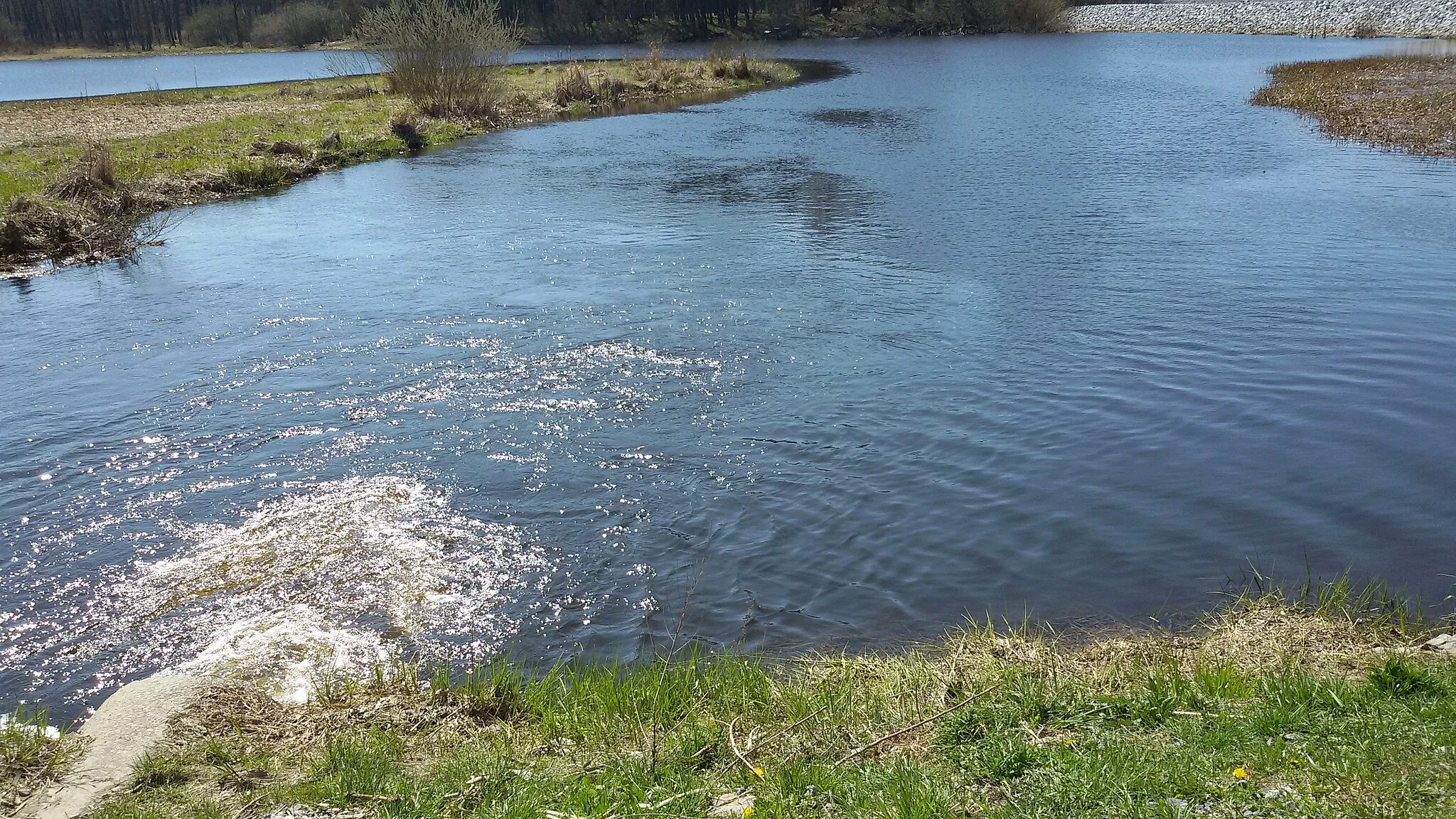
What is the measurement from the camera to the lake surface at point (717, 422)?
721 cm

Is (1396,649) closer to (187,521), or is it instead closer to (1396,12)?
(187,521)

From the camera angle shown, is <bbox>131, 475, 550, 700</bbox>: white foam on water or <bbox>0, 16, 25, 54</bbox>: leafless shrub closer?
<bbox>131, 475, 550, 700</bbox>: white foam on water

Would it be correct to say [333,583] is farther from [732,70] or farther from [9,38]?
[9,38]

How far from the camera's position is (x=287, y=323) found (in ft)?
46.1

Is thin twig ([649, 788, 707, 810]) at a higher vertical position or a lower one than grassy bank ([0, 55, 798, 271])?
lower

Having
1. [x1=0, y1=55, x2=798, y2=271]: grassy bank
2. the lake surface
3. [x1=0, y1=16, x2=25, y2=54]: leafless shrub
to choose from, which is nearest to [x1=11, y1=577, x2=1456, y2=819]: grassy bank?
the lake surface

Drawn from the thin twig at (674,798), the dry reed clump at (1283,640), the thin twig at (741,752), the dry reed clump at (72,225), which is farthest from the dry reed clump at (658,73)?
the thin twig at (674,798)

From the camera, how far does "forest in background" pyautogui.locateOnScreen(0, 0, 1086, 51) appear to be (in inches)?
3324

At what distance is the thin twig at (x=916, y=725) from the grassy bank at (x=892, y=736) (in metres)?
0.02

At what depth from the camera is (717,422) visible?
33.5ft

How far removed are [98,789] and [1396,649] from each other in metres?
6.92

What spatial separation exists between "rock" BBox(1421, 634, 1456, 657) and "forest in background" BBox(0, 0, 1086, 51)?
252ft

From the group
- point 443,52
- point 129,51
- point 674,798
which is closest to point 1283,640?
point 674,798

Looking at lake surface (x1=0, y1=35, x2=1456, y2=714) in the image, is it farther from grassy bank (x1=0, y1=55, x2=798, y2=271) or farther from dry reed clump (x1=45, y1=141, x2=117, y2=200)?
dry reed clump (x1=45, y1=141, x2=117, y2=200)
